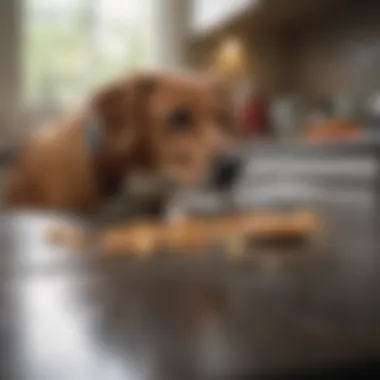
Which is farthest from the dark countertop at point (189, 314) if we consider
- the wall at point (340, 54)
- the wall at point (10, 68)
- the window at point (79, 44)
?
the window at point (79, 44)

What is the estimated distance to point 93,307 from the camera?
382 millimetres

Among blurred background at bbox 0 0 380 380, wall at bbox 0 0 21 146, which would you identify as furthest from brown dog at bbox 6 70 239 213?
wall at bbox 0 0 21 146

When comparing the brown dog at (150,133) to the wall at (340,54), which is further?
the wall at (340,54)

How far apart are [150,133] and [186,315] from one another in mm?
864

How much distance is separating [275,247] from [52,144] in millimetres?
1046

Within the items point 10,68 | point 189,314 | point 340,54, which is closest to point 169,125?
point 189,314

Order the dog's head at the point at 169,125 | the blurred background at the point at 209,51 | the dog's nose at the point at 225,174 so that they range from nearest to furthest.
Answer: the dog's nose at the point at 225,174 < the dog's head at the point at 169,125 < the blurred background at the point at 209,51

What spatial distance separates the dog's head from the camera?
1.13 m

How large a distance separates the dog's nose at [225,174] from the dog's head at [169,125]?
0.01m

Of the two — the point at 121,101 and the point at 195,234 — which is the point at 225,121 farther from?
the point at 195,234

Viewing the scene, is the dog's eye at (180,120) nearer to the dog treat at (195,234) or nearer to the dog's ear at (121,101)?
the dog's ear at (121,101)

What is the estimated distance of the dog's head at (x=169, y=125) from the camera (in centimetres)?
113

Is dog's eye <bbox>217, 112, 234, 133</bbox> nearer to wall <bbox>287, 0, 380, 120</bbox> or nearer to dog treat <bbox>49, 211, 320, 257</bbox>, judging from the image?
dog treat <bbox>49, 211, 320, 257</bbox>

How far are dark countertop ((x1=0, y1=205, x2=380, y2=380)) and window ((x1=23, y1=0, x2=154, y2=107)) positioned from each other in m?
3.41
